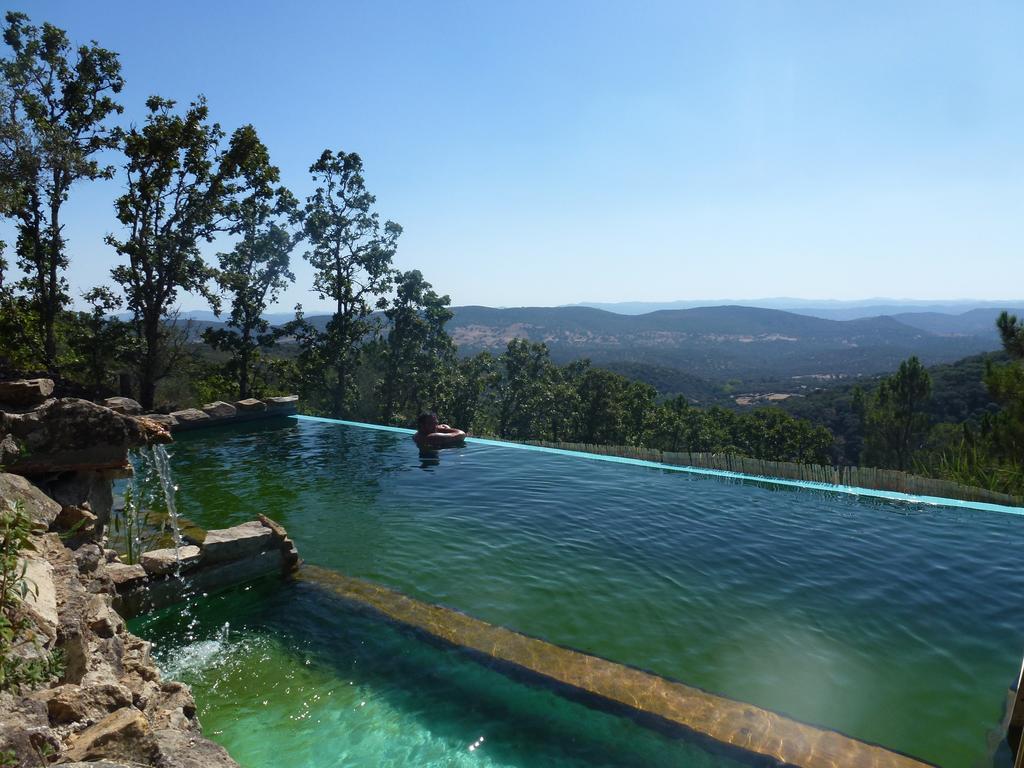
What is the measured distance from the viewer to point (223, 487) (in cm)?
1103

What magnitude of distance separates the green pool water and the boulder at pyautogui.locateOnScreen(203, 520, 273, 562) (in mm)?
522

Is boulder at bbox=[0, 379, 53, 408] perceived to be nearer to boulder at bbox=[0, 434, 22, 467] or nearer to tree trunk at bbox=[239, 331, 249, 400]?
boulder at bbox=[0, 434, 22, 467]

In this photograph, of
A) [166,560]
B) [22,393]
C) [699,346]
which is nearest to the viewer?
[22,393]

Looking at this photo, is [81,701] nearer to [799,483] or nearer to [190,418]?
[799,483]

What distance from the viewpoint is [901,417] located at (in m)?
22.0

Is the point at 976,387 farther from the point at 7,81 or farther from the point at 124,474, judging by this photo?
the point at 7,81

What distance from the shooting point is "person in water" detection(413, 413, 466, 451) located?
1562 cm

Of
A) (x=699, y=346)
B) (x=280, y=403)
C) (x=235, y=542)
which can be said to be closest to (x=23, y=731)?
(x=235, y=542)

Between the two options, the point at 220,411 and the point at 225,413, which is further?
the point at 225,413

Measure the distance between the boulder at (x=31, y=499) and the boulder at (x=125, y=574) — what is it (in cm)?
161

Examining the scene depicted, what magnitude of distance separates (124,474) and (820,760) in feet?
23.8

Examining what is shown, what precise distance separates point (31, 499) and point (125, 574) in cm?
196

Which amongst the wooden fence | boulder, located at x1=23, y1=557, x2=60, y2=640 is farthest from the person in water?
boulder, located at x1=23, y1=557, x2=60, y2=640

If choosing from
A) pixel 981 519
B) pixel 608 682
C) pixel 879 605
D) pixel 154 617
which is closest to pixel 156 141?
pixel 154 617
